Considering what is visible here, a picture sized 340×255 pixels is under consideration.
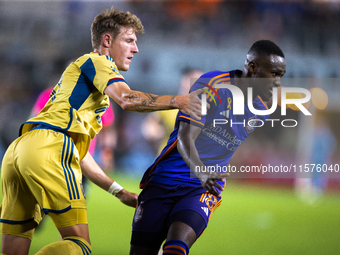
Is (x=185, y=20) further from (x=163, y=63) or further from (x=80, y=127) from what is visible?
(x=80, y=127)

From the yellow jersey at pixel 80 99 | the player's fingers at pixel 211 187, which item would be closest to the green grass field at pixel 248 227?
the yellow jersey at pixel 80 99

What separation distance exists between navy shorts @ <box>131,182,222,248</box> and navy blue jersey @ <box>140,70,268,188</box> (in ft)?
0.23

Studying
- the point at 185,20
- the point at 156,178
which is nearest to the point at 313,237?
the point at 156,178

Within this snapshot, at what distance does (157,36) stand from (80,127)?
39.5ft

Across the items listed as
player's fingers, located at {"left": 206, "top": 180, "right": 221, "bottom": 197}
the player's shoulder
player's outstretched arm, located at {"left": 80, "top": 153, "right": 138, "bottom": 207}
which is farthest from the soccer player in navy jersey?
the player's shoulder

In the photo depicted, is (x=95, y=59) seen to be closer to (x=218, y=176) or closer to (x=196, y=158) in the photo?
(x=196, y=158)

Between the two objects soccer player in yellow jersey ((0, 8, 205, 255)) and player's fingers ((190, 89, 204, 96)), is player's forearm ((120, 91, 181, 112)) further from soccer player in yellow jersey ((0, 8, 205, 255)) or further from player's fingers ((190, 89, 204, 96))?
player's fingers ((190, 89, 204, 96))

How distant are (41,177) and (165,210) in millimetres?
777

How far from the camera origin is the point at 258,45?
2.54 m

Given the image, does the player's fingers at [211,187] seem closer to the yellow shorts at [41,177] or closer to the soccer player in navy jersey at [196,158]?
the soccer player in navy jersey at [196,158]

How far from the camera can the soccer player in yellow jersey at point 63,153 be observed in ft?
6.52

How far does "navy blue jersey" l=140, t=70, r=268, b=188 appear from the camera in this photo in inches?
94.1

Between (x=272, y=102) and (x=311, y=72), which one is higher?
(x=311, y=72)

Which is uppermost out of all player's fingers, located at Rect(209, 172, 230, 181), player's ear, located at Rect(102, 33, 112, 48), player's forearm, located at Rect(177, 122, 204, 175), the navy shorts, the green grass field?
player's ear, located at Rect(102, 33, 112, 48)
